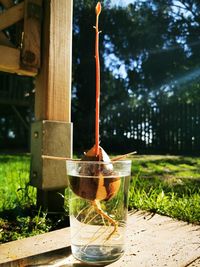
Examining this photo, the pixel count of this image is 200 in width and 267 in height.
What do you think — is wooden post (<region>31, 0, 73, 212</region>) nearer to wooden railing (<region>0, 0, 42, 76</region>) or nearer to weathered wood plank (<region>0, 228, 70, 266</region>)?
wooden railing (<region>0, 0, 42, 76</region>)

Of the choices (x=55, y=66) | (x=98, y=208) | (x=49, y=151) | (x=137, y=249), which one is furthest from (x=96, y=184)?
(x=55, y=66)

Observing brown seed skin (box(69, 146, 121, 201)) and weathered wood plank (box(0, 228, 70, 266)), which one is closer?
brown seed skin (box(69, 146, 121, 201))

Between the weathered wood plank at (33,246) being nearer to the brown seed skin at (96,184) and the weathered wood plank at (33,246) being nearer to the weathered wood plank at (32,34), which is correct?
the brown seed skin at (96,184)

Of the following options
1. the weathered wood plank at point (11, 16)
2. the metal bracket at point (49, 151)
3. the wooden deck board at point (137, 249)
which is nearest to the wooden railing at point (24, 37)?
the weathered wood plank at point (11, 16)

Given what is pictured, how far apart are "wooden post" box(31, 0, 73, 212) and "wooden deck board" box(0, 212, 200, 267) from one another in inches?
13.9

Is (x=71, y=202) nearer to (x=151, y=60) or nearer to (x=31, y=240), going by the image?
(x=31, y=240)

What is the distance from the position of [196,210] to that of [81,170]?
103 cm

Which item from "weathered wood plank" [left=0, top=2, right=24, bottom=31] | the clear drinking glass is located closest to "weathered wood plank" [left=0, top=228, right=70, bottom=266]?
the clear drinking glass

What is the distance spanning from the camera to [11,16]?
160 centimetres

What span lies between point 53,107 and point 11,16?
50 centimetres

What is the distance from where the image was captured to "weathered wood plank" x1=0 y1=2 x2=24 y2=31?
1587mm

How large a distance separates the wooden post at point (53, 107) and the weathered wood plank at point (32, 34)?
0.03 meters

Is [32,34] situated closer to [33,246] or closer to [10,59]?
[10,59]

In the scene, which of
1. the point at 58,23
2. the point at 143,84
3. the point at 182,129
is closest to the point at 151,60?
the point at 143,84
